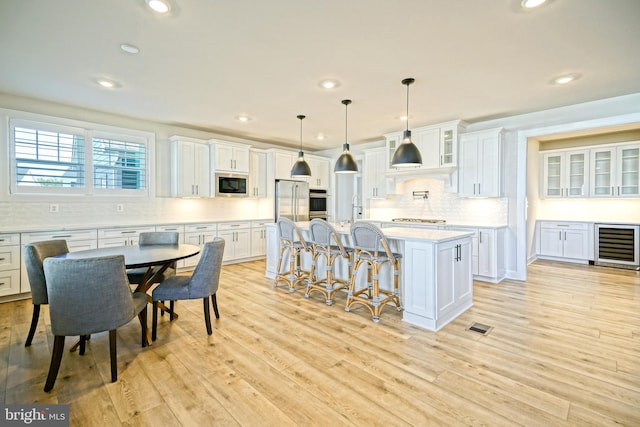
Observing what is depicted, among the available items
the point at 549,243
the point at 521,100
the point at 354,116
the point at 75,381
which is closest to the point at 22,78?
the point at 75,381

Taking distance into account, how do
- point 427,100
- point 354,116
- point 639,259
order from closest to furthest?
point 427,100, point 354,116, point 639,259

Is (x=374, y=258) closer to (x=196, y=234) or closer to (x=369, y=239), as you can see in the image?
(x=369, y=239)

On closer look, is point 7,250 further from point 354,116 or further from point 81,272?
point 354,116

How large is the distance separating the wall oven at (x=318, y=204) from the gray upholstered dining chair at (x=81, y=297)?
5.42 m

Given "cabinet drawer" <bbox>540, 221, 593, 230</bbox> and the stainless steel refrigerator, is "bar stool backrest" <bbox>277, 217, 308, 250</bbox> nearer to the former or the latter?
the stainless steel refrigerator

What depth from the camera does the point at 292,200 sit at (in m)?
7.00

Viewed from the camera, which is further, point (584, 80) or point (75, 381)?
point (584, 80)

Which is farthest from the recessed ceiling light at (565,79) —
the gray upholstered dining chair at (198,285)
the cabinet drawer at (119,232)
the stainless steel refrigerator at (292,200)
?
the cabinet drawer at (119,232)

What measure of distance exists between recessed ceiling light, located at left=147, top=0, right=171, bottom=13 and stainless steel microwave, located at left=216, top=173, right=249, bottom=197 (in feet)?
12.5

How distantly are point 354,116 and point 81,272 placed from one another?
410 centimetres

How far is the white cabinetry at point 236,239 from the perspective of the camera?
228 inches

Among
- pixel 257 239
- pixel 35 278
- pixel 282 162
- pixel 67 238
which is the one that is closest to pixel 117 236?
pixel 67 238

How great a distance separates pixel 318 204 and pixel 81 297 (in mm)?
5777

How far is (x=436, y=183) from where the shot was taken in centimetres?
584
